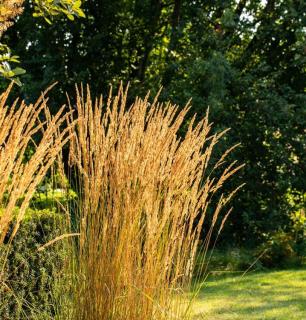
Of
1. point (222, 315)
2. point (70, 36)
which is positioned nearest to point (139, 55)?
point (70, 36)

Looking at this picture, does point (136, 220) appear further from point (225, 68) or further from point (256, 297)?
point (225, 68)

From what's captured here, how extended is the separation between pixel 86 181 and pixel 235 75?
6.44 m

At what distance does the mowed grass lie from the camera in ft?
19.9

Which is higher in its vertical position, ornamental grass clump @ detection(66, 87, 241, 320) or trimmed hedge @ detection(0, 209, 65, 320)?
ornamental grass clump @ detection(66, 87, 241, 320)

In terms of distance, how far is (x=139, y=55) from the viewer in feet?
37.0

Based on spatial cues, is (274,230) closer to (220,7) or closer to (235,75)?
(235,75)

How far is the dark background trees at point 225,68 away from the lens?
9086mm

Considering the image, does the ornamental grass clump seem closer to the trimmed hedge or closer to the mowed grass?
the trimmed hedge

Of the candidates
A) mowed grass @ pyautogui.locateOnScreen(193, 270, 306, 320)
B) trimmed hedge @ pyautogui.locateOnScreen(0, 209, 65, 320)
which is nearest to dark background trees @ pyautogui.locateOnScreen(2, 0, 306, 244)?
mowed grass @ pyautogui.locateOnScreen(193, 270, 306, 320)

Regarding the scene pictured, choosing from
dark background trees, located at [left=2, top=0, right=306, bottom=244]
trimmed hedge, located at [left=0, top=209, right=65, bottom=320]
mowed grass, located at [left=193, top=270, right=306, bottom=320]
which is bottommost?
mowed grass, located at [left=193, top=270, right=306, bottom=320]

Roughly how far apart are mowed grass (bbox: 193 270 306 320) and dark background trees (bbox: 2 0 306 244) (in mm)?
1285

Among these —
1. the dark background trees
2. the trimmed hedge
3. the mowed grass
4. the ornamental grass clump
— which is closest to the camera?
the ornamental grass clump

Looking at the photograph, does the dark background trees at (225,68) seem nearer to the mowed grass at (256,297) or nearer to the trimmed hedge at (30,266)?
the mowed grass at (256,297)

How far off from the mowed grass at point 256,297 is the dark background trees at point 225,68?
1285 millimetres
